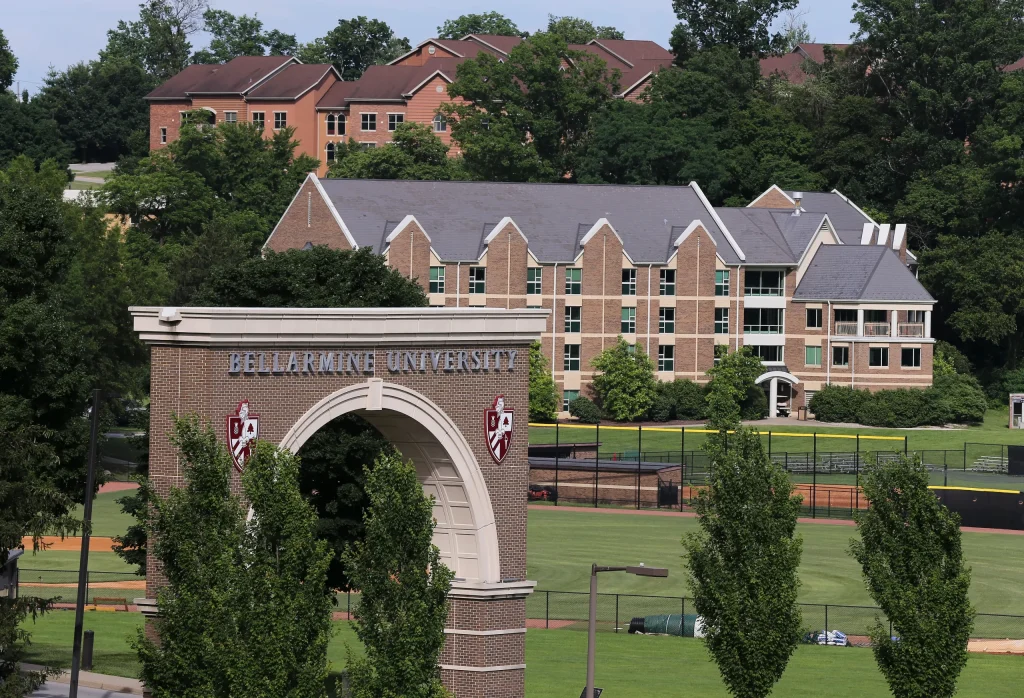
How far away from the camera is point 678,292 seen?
11912 centimetres

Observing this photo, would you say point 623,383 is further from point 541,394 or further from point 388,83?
point 388,83

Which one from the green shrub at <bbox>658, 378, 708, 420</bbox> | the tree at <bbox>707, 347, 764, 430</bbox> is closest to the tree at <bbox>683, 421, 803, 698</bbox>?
the tree at <bbox>707, 347, 764, 430</bbox>

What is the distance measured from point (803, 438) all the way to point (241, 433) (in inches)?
2832

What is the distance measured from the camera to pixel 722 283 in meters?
120

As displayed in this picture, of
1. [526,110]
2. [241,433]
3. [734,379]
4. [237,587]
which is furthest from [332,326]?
[526,110]

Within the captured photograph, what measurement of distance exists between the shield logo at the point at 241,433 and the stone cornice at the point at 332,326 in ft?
4.31

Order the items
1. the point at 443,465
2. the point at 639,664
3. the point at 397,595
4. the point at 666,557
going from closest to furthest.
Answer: the point at 397,595 → the point at 443,465 → the point at 639,664 → the point at 666,557

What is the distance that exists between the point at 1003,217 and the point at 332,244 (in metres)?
46.0

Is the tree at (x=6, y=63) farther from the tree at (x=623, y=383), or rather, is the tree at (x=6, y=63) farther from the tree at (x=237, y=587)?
the tree at (x=237, y=587)

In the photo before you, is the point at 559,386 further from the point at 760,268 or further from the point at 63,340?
the point at 63,340

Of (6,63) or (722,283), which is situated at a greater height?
(6,63)

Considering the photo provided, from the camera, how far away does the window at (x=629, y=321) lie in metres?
118

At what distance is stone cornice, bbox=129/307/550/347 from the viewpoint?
121ft

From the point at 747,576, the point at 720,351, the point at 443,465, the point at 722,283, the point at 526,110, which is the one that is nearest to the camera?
the point at 747,576
